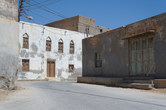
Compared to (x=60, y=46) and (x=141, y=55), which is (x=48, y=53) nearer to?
(x=60, y=46)

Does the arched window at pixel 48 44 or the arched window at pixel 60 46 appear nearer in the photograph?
the arched window at pixel 48 44

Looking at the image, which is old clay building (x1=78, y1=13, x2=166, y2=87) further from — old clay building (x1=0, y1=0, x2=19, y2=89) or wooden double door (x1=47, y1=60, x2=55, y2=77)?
wooden double door (x1=47, y1=60, x2=55, y2=77)

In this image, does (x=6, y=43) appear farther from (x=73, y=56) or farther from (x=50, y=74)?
(x=73, y=56)

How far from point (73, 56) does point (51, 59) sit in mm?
3729

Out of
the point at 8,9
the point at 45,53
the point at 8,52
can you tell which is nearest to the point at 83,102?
the point at 8,52

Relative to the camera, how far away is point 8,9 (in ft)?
34.9

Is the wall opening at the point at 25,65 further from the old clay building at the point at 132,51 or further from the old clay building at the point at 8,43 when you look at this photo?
the old clay building at the point at 8,43

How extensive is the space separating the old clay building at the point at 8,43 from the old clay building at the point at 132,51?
7476mm

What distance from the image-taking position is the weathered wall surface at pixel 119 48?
12297 mm

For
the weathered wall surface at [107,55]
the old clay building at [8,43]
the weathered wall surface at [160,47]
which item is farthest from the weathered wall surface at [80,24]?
the old clay building at [8,43]

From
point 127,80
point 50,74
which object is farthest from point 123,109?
point 50,74

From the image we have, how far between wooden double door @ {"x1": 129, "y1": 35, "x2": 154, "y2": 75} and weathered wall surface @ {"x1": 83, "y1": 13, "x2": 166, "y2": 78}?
39cm

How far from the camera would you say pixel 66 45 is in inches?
1184

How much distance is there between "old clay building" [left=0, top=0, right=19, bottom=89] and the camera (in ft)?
33.4
